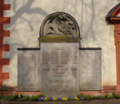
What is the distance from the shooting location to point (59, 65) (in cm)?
433

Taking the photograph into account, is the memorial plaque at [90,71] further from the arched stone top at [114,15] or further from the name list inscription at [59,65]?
the arched stone top at [114,15]

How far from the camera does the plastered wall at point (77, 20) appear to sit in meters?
4.75

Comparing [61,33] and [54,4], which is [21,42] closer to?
[61,33]

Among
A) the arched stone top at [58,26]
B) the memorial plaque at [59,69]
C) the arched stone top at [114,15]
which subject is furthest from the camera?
the arched stone top at [114,15]

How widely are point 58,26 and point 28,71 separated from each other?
6.44 feet

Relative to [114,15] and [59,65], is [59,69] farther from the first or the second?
[114,15]

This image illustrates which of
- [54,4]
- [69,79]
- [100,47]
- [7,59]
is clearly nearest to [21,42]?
[7,59]

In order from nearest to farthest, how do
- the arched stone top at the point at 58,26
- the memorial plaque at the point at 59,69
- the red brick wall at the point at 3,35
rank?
the memorial plaque at the point at 59,69 < the arched stone top at the point at 58,26 < the red brick wall at the point at 3,35

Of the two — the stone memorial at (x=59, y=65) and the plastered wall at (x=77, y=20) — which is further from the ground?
the plastered wall at (x=77, y=20)

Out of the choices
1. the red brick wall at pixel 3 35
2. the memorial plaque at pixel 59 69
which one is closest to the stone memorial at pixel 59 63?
the memorial plaque at pixel 59 69

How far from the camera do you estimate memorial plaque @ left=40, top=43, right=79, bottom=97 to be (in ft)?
14.1

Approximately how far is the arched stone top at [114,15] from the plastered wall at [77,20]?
196 mm

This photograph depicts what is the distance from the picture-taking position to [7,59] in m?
4.76

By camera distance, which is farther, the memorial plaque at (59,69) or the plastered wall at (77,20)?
the plastered wall at (77,20)
